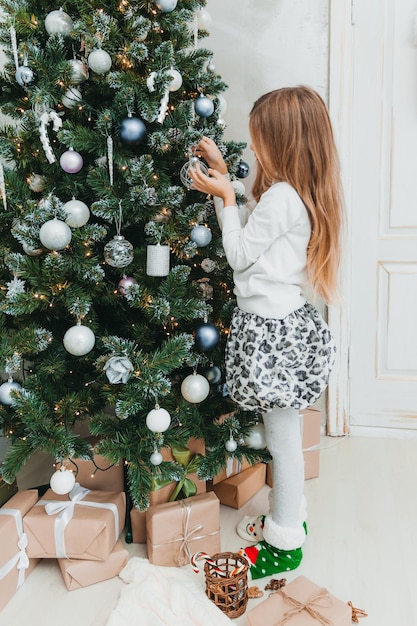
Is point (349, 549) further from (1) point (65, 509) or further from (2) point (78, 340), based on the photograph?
(2) point (78, 340)

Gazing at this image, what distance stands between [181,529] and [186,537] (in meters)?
0.03

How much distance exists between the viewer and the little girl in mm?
1608

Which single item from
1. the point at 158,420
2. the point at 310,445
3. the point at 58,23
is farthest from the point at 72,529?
the point at 58,23

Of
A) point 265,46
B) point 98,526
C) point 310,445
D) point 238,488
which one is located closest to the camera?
point 98,526

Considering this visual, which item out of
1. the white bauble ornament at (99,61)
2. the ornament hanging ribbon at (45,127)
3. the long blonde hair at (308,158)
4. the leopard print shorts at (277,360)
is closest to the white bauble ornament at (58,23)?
the white bauble ornament at (99,61)

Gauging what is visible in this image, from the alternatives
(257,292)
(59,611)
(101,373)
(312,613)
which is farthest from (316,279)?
(59,611)

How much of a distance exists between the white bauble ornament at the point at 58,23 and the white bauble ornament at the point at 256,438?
4.26 feet

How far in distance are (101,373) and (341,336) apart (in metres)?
1.22

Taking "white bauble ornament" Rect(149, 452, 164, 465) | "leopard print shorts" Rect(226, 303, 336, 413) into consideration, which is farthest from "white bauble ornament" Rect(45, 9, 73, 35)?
"white bauble ornament" Rect(149, 452, 164, 465)

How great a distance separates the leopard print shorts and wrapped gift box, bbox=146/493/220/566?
359 mm

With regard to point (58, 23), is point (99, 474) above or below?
below

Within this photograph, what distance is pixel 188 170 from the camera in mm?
1703

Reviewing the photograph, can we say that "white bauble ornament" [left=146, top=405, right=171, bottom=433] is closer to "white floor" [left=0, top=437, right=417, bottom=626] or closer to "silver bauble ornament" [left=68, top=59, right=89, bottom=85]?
"white floor" [left=0, top=437, right=417, bottom=626]

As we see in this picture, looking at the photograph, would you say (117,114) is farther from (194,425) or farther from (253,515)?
(253,515)
